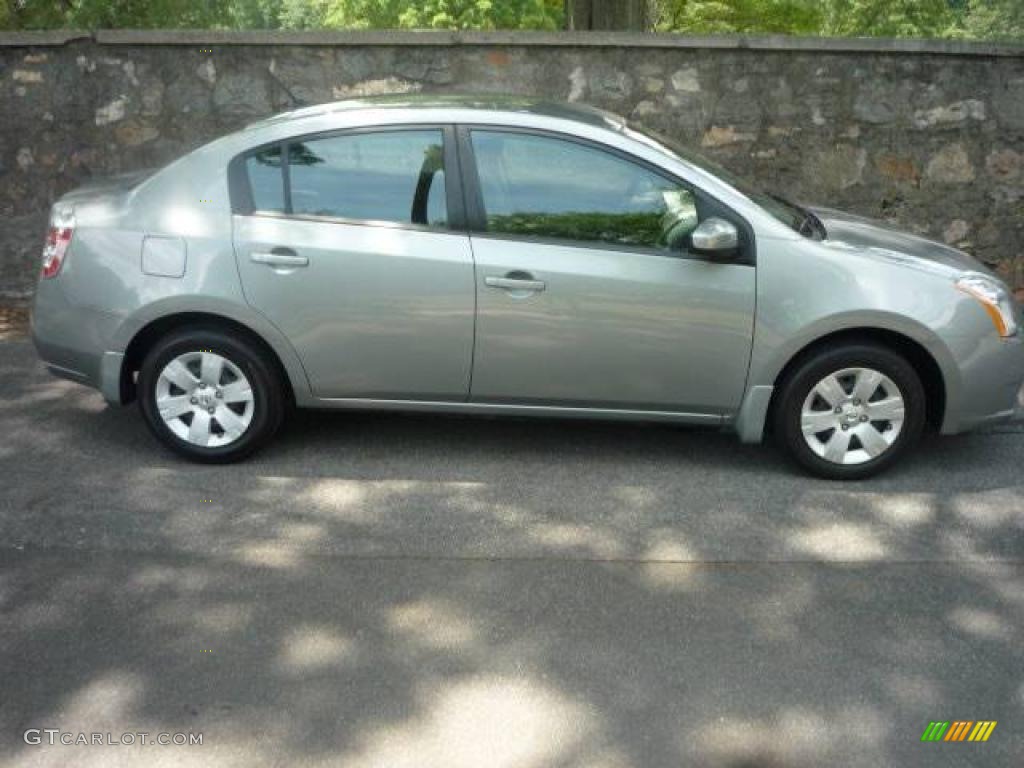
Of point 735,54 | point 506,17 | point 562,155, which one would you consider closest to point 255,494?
point 562,155

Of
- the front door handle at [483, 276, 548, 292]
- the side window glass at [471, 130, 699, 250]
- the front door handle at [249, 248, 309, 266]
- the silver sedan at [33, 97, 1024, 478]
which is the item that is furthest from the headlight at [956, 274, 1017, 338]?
the front door handle at [249, 248, 309, 266]

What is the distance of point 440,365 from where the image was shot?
216 inches

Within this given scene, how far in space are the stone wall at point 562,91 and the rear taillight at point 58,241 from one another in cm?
299

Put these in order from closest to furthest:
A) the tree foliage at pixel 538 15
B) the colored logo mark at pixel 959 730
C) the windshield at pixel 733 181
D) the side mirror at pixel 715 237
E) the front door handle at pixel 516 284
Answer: the colored logo mark at pixel 959 730, the side mirror at pixel 715 237, the front door handle at pixel 516 284, the windshield at pixel 733 181, the tree foliage at pixel 538 15

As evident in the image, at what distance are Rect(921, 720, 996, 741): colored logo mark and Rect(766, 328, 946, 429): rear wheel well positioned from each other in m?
2.12

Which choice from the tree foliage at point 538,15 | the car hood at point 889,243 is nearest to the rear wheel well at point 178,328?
the car hood at point 889,243

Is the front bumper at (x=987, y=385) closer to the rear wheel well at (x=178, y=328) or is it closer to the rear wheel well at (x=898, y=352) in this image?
the rear wheel well at (x=898, y=352)

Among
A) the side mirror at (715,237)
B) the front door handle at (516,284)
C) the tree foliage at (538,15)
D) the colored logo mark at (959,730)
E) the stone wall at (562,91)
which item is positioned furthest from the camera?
the tree foliage at (538,15)

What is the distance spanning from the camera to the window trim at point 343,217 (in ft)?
A: 17.9

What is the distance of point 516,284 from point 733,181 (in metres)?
1.22

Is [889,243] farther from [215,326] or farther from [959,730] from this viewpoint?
[215,326]

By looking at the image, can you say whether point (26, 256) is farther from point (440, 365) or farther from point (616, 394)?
point (616, 394)

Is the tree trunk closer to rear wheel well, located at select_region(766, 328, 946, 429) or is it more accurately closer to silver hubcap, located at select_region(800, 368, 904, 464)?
rear wheel well, located at select_region(766, 328, 946, 429)

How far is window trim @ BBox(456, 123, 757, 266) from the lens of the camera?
5.36m
